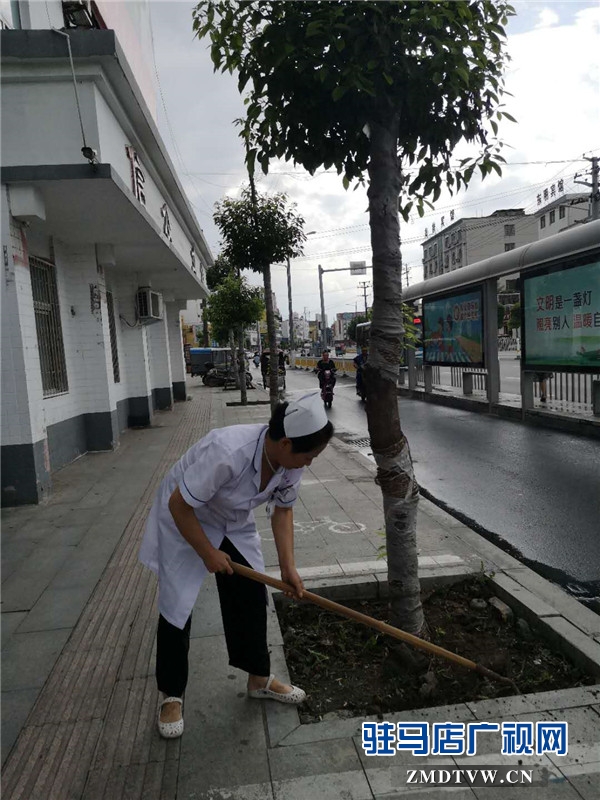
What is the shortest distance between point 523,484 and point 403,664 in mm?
4500

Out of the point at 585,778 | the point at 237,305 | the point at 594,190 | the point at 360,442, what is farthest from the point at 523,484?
the point at 594,190

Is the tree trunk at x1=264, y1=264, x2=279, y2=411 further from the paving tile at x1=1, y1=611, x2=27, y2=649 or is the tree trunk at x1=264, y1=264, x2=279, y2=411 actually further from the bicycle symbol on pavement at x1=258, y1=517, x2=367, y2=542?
the paving tile at x1=1, y1=611, x2=27, y2=649

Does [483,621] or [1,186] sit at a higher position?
[1,186]

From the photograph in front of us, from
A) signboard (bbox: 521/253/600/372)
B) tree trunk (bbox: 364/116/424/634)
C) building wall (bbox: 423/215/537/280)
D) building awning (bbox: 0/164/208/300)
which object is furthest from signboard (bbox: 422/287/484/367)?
building wall (bbox: 423/215/537/280)

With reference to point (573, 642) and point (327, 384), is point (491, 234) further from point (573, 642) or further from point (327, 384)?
point (573, 642)

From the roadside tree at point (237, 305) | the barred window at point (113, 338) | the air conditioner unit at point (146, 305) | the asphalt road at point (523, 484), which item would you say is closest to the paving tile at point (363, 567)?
the asphalt road at point (523, 484)

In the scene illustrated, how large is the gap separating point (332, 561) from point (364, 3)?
3.49 meters

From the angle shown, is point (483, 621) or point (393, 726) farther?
point (483, 621)

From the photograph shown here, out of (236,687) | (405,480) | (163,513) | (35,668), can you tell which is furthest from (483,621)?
(35,668)

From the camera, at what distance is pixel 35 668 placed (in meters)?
3.04

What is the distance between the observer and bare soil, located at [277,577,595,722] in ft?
8.71

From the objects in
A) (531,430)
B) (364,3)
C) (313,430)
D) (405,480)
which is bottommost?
(531,430)

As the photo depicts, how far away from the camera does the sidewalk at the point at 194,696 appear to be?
2.19 meters

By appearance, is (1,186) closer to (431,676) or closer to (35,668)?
(35,668)
